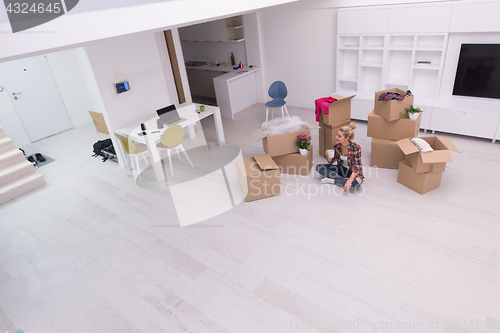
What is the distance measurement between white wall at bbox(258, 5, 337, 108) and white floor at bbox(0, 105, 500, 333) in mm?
2581

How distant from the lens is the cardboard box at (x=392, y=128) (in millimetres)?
3873

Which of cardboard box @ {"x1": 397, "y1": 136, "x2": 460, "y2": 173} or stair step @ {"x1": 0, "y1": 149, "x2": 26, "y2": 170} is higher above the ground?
stair step @ {"x1": 0, "y1": 149, "x2": 26, "y2": 170}

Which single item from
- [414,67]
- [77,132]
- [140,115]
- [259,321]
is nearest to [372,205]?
[259,321]

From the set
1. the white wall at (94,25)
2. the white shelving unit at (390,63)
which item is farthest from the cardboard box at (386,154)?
the white wall at (94,25)

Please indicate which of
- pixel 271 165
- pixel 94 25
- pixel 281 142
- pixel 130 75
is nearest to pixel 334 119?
pixel 281 142

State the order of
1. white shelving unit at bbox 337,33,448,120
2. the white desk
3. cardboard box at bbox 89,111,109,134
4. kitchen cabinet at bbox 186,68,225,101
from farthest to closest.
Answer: kitchen cabinet at bbox 186,68,225,101
cardboard box at bbox 89,111,109,134
white shelving unit at bbox 337,33,448,120
the white desk

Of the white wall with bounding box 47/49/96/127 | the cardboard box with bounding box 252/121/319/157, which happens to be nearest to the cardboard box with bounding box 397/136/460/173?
the cardboard box with bounding box 252/121/319/157

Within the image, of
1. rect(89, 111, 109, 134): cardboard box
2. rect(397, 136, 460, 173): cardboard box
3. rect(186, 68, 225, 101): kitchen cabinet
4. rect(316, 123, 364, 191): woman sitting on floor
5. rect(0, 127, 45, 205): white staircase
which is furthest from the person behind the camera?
Answer: rect(186, 68, 225, 101): kitchen cabinet

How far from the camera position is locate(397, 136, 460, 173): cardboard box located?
10.7 ft

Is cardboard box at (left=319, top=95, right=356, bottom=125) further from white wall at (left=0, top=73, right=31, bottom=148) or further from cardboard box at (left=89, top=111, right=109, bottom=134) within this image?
white wall at (left=0, top=73, right=31, bottom=148)

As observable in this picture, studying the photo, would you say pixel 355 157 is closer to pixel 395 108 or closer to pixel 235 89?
pixel 395 108

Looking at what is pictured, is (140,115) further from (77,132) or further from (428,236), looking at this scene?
(428,236)

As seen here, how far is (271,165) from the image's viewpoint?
12.0 ft

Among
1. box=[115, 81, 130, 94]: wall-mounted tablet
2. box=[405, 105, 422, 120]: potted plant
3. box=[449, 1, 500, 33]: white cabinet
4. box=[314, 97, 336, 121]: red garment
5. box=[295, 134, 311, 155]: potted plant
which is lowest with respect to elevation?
box=[295, 134, 311, 155]: potted plant
